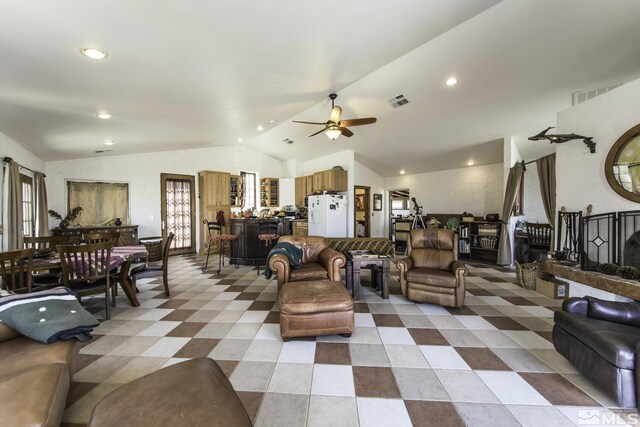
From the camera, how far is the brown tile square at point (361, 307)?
335 centimetres

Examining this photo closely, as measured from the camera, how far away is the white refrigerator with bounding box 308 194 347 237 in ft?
24.2

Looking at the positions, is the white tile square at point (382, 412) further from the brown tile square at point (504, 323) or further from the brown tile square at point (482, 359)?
the brown tile square at point (504, 323)

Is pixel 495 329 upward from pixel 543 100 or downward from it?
downward

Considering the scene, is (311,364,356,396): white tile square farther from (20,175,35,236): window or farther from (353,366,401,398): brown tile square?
(20,175,35,236): window

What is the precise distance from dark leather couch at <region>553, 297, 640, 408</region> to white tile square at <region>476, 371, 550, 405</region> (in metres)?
0.42

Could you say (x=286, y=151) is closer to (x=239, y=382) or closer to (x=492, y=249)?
(x=492, y=249)

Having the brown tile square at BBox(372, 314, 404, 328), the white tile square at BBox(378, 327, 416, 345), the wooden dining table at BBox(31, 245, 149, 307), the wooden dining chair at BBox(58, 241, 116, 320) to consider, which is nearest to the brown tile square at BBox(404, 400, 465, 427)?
the white tile square at BBox(378, 327, 416, 345)

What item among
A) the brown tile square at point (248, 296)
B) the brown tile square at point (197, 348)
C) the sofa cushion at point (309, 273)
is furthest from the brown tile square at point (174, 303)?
the sofa cushion at point (309, 273)

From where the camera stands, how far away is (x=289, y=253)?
11.8 feet

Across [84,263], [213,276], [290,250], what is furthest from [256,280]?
[84,263]

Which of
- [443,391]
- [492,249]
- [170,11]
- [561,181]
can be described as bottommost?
[443,391]

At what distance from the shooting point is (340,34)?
8.91ft

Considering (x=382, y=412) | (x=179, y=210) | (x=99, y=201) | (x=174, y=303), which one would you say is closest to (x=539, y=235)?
(x=382, y=412)

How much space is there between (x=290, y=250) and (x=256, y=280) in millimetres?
1556
